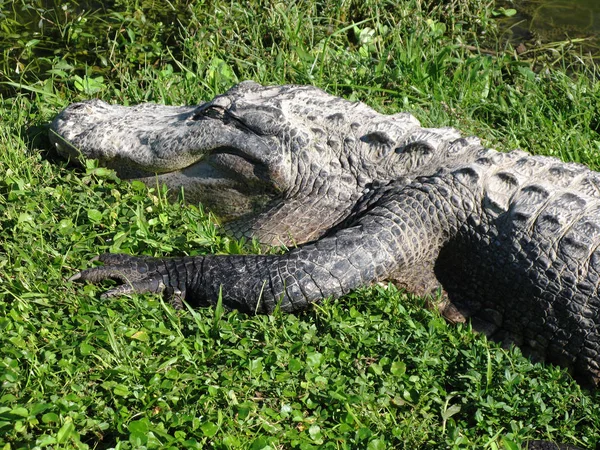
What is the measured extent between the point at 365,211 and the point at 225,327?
46.2 inches

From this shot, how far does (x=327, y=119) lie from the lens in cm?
474

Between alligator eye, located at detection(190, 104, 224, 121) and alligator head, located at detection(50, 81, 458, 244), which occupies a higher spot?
alligator eye, located at detection(190, 104, 224, 121)

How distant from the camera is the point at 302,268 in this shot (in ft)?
13.6

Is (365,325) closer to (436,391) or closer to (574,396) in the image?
(436,391)

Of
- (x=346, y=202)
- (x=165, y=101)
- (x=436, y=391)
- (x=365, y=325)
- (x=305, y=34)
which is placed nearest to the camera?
(x=436, y=391)

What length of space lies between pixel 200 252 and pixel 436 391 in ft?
5.02

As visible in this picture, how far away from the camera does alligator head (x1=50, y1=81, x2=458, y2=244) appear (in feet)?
15.1

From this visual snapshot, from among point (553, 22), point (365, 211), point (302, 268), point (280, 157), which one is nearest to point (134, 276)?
point (302, 268)

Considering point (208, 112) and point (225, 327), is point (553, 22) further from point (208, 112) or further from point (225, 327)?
point (225, 327)

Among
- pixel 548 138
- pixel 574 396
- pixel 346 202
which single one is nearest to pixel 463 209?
pixel 346 202

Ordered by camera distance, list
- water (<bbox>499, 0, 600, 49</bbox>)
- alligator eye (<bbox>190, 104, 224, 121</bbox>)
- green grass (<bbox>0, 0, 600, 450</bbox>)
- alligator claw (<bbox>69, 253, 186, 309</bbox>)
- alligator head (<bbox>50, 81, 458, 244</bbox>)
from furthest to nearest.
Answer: water (<bbox>499, 0, 600, 49</bbox>), alligator eye (<bbox>190, 104, 224, 121</bbox>), alligator head (<bbox>50, 81, 458, 244</bbox>), alligator claw (<bbox>69, 253, 186, 309</bbox>), green grass (<bbox>0, 0, 600, 450</bbox>)

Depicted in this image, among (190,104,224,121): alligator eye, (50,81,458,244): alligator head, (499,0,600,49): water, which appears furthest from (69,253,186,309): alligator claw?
(499,0,600,49): water

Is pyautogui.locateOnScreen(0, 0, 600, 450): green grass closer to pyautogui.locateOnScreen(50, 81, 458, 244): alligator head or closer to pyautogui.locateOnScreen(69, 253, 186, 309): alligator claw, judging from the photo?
pyautogui.locateOnScreen(69, 253, 186, 309): alligator claw

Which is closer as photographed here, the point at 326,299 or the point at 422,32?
the point at 326,299
